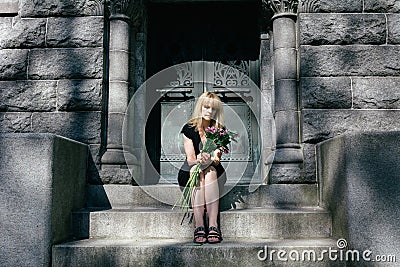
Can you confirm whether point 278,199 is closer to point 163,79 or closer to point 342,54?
point 342,54

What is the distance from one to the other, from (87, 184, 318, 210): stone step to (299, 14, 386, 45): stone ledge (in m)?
2.10

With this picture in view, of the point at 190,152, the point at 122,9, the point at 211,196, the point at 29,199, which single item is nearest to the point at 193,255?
the point at 211,196

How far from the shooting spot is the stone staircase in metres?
4.11

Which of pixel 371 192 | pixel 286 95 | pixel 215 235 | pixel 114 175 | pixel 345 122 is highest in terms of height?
pixel 286 95

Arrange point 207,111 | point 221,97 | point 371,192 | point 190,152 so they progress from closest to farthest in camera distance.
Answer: point 371,192 < point 190,152 < point 207,111 < point 221,97

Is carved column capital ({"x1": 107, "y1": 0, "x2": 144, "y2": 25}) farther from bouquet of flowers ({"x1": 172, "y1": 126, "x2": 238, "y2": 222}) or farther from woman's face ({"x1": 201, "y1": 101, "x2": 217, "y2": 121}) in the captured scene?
bouquet of flowers ({"x1": 172, "y1": 126, "x2": 238, "y2": 222})

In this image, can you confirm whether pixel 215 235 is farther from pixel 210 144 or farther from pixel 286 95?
pixel 286 95

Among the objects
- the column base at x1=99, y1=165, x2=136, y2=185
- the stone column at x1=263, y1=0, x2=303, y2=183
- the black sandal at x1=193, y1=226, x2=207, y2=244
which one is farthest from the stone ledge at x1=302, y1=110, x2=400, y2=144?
the column base at x1=99, y1=165, x2=136, y2=185

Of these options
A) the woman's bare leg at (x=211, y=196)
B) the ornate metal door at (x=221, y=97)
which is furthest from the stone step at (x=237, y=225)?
the ornate metal door at (x=221, y=97)

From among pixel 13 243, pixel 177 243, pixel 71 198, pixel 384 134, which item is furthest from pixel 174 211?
pixel 384 134

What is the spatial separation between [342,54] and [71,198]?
4162 millimetres

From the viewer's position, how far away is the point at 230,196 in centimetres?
539

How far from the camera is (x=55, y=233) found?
4344 millimetres

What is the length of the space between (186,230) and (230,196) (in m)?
0.94
